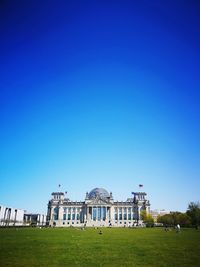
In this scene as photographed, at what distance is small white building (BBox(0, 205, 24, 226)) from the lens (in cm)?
10679

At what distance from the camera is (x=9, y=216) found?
116812 millimetres

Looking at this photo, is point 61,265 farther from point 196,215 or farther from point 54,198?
point 54,198

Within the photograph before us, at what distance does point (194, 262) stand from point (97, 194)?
474 feet

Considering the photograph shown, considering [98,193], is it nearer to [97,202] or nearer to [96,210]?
[97,202]

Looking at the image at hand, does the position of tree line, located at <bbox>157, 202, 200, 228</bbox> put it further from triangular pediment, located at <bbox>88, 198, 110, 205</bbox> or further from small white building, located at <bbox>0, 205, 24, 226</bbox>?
small white building, located at <bbox>0, 205, 24, 226</bbox>

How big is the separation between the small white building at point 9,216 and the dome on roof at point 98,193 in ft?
148

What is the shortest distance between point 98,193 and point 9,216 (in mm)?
58583

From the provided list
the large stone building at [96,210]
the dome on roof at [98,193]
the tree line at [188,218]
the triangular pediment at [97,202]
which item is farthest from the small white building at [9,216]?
the tree line at [188,218]

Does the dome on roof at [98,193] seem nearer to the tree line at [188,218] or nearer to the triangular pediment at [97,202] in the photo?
the triangular pediment at [97,202]

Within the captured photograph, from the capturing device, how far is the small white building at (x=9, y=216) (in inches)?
4204

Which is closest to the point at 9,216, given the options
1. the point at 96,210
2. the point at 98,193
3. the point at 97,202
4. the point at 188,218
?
the point at 96,210

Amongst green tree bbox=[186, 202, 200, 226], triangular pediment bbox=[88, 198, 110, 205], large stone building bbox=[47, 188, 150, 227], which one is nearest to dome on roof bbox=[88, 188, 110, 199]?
large stone building bbox=[47, 188, 150, 227]

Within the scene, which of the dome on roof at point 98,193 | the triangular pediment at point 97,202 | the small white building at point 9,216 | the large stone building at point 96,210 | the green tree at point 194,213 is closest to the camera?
the green tree at point 194,213

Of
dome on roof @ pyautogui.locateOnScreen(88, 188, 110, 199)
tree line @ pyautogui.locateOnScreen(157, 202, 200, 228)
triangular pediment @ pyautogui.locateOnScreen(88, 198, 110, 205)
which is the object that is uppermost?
dome on roof @ pyautogui.locateOnScreen(88, 188, 110, 199)
